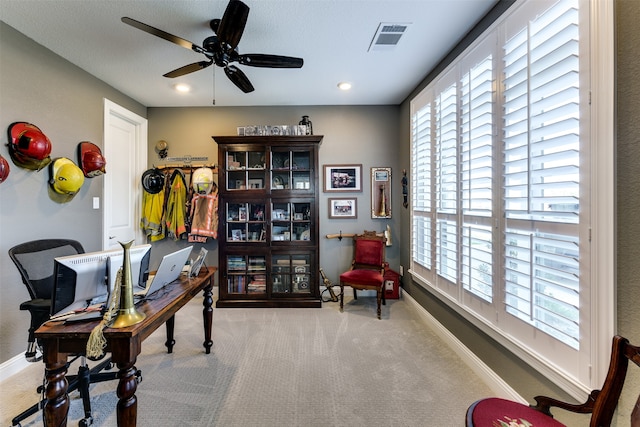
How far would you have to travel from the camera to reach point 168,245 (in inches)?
156

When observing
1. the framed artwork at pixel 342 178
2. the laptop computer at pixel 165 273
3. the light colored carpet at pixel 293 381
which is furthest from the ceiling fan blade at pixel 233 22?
the light colored carpet at pixel 293 381

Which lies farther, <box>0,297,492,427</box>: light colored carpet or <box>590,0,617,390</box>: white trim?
<box>0,297,492,427</box>: light colored carpet

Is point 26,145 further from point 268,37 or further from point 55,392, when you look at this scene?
point 268,37

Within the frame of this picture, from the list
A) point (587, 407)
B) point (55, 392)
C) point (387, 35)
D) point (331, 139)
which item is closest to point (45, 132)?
point (55, 392)

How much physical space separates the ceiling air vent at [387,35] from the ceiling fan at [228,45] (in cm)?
74

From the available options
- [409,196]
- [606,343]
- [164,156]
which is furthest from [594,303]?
[164,156]

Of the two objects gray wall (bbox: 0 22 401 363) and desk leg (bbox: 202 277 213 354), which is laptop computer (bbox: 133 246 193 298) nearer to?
desk leg (bbox: 202 277 213 354)

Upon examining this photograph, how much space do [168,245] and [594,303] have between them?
14.8 ft

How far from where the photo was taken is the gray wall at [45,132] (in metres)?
2.14

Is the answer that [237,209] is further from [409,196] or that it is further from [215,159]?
[409,196]

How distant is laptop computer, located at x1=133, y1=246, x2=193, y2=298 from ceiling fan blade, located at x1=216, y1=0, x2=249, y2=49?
1.54 m

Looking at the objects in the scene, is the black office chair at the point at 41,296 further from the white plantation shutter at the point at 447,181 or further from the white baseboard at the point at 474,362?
the white plantation shutter at the point at 447,181

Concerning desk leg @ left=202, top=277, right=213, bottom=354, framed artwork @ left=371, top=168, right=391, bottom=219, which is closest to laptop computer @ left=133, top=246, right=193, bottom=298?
desk leg @ left=202, top=277, right=213, bottom=354

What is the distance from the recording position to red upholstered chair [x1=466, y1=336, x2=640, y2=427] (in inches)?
39.2
